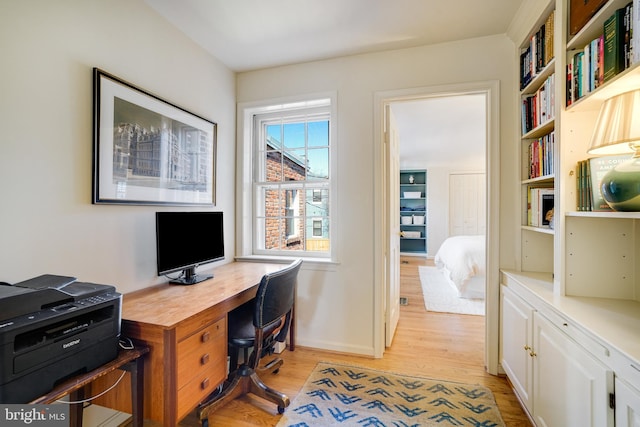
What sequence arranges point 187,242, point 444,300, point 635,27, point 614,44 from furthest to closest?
point 444,300
point 187,242
point 614,44
point 635,27

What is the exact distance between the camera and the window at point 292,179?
2.68 metres

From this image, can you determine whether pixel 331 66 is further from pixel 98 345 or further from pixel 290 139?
pixel 98 345

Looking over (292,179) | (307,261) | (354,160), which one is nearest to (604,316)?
(354,160)

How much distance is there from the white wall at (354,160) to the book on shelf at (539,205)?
0.94 metres

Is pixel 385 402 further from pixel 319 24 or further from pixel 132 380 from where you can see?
pixel 319 24

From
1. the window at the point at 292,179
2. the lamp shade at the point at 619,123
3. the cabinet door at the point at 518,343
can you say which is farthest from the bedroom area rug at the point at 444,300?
the lamp shade at the point at 619,123

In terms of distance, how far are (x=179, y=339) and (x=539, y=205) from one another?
224 centimetres

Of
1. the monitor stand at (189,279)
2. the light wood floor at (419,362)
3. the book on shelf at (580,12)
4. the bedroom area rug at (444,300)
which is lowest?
the light wood floor at (419,362)

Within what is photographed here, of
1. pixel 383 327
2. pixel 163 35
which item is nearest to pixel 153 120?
pixel 163 35

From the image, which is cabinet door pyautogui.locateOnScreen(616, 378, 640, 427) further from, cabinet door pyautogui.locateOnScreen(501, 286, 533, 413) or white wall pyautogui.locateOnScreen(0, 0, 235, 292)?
white wall pyautogui.locateOnScreen(0, 0, 235, 292)

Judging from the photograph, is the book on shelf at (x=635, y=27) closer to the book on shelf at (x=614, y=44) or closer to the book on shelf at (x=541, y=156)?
the book on shelf at (x=614, y=44)

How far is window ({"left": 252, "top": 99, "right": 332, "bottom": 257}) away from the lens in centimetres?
268

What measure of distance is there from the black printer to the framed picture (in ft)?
2.14

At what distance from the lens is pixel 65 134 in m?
1.39
